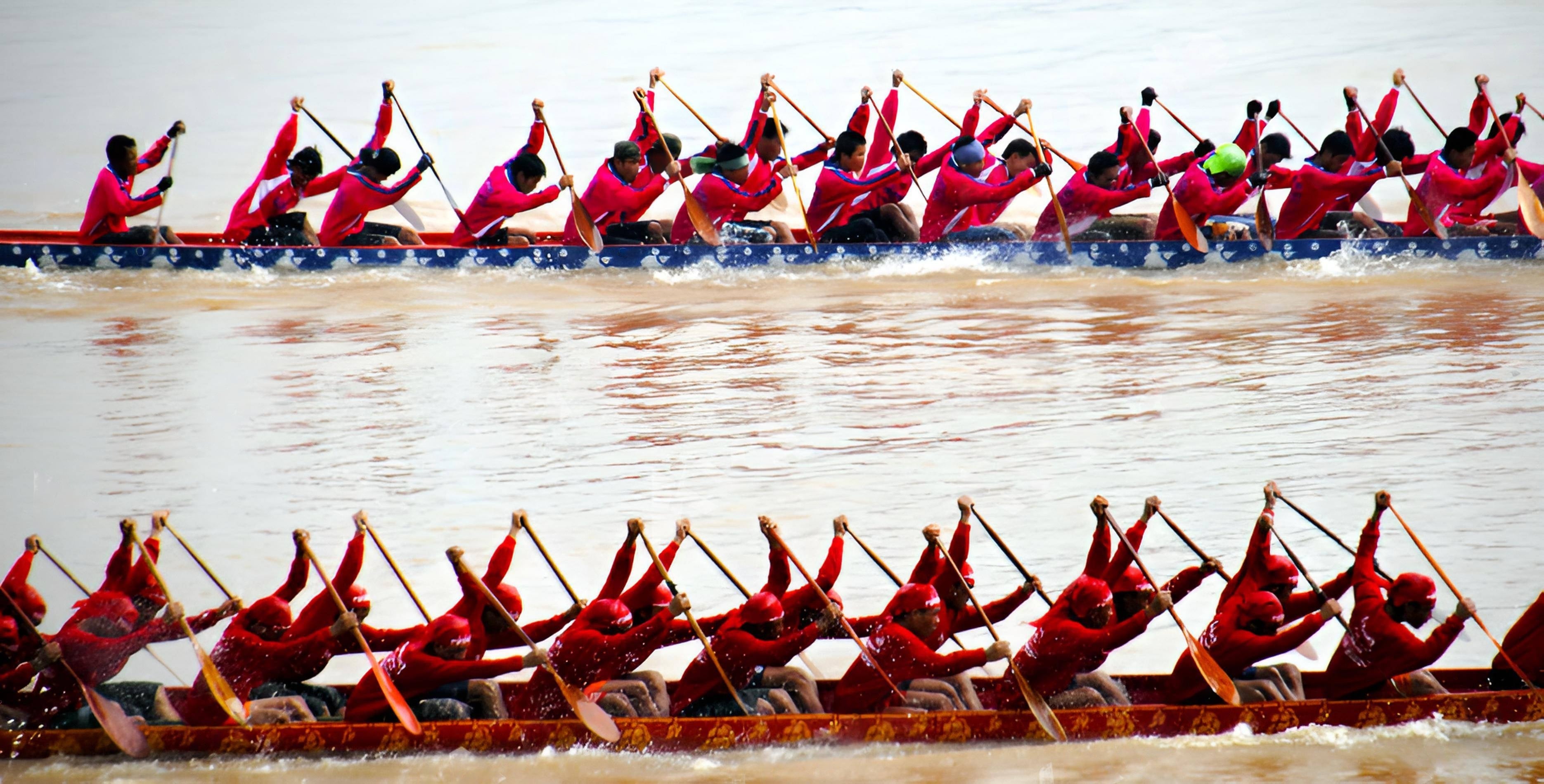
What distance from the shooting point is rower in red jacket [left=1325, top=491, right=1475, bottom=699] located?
195 inches

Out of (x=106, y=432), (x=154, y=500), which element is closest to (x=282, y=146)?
(x=106, y=432)

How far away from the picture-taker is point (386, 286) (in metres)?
10.9

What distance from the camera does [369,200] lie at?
10898 mm

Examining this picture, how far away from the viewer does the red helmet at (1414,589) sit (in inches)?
195

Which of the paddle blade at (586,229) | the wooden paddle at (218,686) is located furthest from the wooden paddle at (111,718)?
the paddle blade at (586,229)

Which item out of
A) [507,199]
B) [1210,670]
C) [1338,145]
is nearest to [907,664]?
[1210,670]

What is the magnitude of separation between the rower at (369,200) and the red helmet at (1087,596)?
7.10m

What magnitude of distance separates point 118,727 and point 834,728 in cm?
243

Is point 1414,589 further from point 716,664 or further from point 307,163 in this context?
point 307,163

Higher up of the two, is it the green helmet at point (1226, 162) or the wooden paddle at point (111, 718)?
the green helmet at point (1226, 162)

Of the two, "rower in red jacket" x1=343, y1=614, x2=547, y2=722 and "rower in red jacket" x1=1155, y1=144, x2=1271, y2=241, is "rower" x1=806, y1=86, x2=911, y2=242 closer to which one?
"rower in red jacket" x1=1155, y1=144, x2=1271, y2=241

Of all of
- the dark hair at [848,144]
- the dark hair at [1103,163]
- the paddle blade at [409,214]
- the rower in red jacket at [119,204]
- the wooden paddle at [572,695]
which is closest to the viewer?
the wooden paddle at [572,695]

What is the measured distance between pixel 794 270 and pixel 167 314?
4.44 m

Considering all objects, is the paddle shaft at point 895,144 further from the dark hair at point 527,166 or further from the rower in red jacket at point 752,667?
the rower in red jacket at point 752,667
